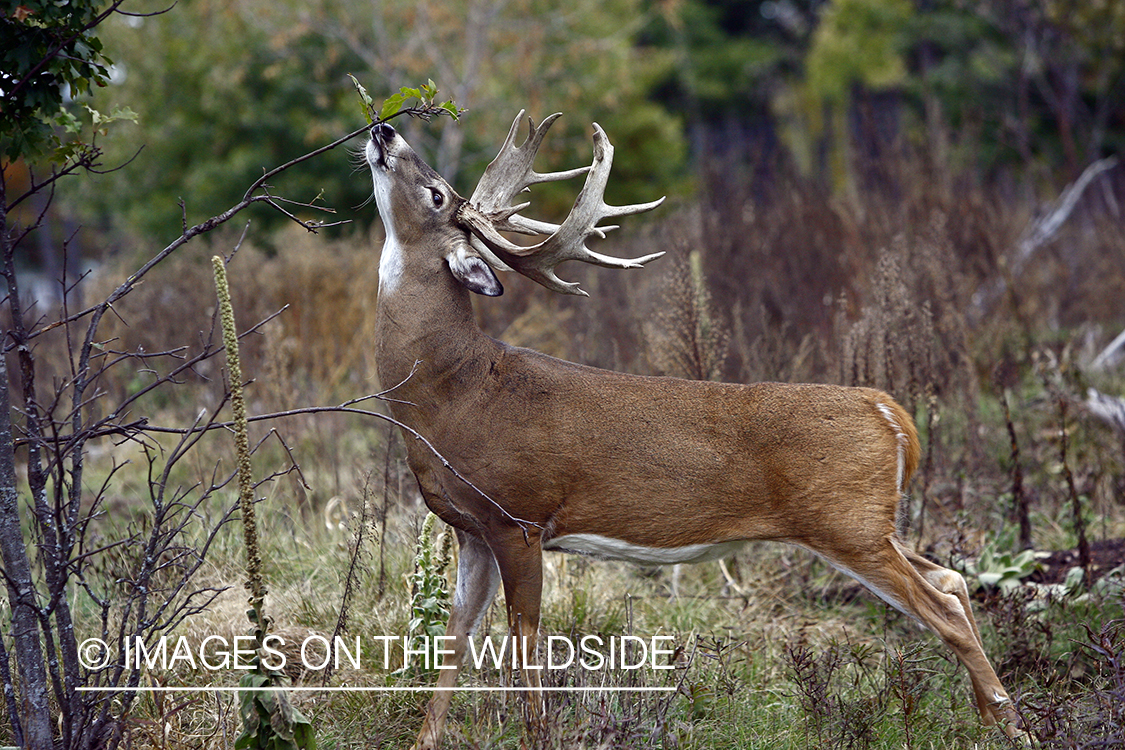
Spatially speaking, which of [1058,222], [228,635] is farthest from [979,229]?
[228,635]

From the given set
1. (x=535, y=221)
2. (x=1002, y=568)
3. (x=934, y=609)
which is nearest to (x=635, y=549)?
(x=934, y=609)

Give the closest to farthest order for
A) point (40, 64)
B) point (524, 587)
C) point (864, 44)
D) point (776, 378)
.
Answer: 1. point (40, 64)
2. point (524, 587)
3. point (776, 378)
4. point (864, 44)

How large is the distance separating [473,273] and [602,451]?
2.46ft

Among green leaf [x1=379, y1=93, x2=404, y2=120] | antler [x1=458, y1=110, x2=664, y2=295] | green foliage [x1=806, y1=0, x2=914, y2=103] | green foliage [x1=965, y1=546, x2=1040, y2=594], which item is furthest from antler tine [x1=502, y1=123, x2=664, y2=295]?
green foliage [x1=806, y1=0, x2=914, y2=103]

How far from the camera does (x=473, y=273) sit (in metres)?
3.39

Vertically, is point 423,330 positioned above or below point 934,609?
above

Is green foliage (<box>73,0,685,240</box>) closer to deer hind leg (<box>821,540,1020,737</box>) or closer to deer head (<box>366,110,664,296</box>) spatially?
deer head (<box>366,110,664,296</box>)

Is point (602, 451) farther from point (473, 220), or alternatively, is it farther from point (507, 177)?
point (507, 177)

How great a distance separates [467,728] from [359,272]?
6.18 meters

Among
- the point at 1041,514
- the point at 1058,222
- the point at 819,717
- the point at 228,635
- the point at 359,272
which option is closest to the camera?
the point at 819,717

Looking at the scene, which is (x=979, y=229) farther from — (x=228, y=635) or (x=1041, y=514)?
(x=228, y=635)

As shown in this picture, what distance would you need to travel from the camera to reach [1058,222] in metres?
9.69

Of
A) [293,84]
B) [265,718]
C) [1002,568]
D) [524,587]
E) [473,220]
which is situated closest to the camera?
[265,718]

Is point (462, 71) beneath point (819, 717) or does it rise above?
above
